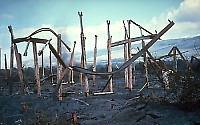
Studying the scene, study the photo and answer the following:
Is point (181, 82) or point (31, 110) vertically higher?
point (181, 82)

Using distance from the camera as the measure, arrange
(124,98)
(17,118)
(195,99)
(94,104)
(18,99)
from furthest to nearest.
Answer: (18,99) < (124,98) < (94,104) < (17,118) < (195,99)

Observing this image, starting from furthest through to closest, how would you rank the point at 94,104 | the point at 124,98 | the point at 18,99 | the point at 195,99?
the point at 18,99 → the point at 124,98 → the point at 94,104 → the point at 195,99

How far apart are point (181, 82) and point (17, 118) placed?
16.0ft

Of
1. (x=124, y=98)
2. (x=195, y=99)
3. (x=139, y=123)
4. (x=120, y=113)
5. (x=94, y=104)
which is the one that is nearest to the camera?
(x=139, y=123)

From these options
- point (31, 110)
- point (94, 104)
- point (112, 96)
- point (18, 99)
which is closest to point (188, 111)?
point (94, 104)

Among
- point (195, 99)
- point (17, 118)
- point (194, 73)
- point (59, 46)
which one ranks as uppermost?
point (59, 46)

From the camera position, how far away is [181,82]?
689 cm

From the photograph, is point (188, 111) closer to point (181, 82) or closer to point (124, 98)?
point (181, 82)

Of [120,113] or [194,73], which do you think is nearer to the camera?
[194,73]

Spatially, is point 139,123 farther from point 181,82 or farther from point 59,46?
point 59,46

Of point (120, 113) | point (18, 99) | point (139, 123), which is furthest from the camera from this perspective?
point (18, 99)

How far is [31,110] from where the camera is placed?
9.39m

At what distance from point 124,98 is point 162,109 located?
3303 mm

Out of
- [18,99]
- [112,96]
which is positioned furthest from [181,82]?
[18,99]
